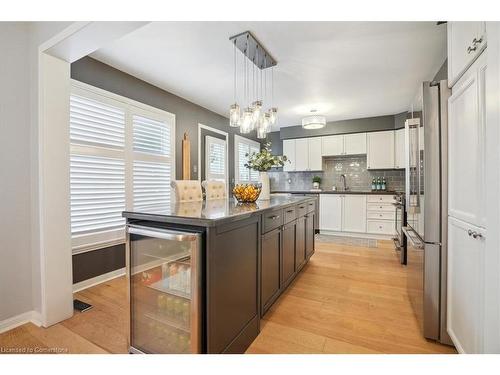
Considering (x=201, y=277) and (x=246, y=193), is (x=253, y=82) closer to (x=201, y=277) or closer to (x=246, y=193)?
(x=246, y=193)

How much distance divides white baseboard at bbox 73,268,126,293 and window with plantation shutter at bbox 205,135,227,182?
2.02 m

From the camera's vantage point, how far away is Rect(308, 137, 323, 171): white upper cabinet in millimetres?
5429

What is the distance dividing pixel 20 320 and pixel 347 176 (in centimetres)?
559

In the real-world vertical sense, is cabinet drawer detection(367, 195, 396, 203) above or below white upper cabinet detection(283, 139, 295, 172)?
below

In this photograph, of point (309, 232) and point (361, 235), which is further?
point (361, 235)

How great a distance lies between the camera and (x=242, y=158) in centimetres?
538

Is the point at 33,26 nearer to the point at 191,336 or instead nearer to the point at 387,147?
the point at 191,336

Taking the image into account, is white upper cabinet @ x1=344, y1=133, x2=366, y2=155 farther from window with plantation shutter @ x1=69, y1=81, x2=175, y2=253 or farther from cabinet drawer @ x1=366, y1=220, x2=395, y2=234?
window with plantation shutter @ x1=69, y1=81, x2=175, y2=253

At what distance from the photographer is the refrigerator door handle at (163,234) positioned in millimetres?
1188

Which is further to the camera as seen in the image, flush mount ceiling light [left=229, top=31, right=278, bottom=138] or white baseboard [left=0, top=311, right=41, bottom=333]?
flush mount ceiling light [left=229, top=31, right=278, bottom=138]

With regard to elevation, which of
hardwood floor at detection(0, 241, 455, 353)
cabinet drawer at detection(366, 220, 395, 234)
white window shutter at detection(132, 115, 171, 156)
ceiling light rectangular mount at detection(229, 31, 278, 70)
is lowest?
hardwood floor at detection(0, 241, 455, 353)

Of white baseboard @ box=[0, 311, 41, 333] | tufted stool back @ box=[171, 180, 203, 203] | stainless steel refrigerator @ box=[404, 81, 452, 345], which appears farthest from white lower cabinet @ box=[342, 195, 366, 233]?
white baseboard @ box=[0, 311, 41, 333]

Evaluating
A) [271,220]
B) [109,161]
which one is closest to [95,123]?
[109,161]

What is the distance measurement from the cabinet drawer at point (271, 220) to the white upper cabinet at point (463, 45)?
1.43 m
